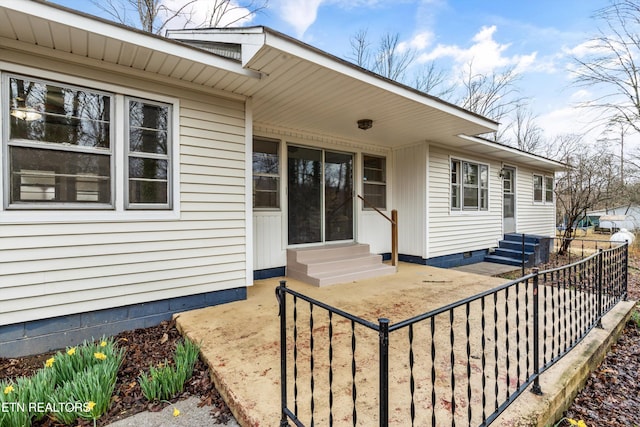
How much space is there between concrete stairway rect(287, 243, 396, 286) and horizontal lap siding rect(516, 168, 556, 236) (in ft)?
21.0

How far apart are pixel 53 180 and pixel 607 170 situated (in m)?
18.6

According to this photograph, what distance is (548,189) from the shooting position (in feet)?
35.8

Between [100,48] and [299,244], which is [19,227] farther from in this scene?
[299,244]

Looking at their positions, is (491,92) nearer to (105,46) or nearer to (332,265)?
(332,265)

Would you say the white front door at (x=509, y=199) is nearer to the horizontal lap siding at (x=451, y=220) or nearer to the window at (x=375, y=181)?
the horizontal lap siding at (x=451, y=220)

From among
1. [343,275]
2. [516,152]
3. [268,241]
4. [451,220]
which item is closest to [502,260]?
[451,220]

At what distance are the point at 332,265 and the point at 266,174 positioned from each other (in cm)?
205

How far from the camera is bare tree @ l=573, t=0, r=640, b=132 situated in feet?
31.8

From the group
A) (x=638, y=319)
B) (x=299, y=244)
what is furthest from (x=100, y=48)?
(x=638, y=319)

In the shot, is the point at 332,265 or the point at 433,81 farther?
the point at 433,81

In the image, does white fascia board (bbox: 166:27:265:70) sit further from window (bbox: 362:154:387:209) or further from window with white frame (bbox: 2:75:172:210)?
window (bbox: 362:154:387:209)

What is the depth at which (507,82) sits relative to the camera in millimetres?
15797

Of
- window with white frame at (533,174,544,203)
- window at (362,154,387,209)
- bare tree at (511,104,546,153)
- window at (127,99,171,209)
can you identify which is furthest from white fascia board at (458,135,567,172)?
bare tree at (511,104,546,153)

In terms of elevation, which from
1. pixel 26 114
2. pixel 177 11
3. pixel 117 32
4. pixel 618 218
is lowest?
pixel 618 218
